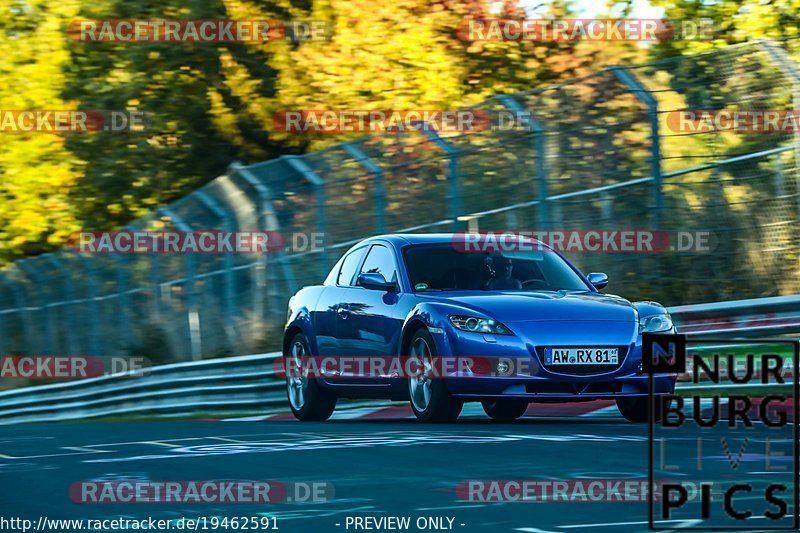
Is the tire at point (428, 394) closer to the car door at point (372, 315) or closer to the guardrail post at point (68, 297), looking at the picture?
the car door at point (372, 315)

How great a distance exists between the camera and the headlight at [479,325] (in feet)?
38.7

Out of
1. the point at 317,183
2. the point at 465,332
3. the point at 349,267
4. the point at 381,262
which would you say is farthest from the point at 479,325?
the point at 317,183

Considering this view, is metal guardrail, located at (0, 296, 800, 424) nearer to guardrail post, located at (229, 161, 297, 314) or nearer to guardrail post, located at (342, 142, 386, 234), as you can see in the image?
guardrail post, located at (229, 161, 297, 314)

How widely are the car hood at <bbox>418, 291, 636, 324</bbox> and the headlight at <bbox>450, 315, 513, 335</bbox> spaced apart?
5 centimetres

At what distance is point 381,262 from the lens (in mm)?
13758

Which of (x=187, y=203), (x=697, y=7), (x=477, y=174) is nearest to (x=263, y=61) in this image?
(x=697, y=7)

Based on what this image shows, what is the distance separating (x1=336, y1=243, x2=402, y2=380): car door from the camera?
12.9 m

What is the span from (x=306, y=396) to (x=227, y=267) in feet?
27.5

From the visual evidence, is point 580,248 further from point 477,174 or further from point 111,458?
point 111,458

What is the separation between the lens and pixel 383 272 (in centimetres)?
1365

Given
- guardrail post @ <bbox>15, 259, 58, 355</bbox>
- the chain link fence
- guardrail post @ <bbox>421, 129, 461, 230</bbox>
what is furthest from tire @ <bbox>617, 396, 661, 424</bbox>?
guardrail post @ <bbox>15, 259, 58, 355</bbox>

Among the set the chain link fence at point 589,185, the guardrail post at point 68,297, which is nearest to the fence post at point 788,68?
the chain link fence at point 589,185

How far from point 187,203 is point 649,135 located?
7856mm

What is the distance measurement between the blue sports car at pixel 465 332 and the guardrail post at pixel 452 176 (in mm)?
3213
